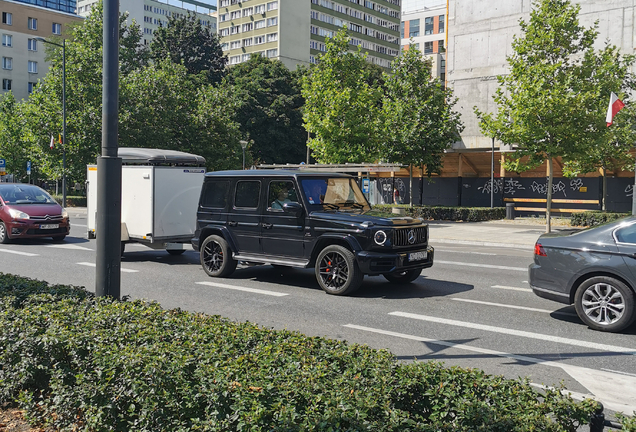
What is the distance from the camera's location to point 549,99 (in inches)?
935

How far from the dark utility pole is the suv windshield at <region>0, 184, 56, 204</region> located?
48.0 ft

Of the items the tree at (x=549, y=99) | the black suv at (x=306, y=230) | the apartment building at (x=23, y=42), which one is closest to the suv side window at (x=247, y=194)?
the black suv at (x=306, y=230)

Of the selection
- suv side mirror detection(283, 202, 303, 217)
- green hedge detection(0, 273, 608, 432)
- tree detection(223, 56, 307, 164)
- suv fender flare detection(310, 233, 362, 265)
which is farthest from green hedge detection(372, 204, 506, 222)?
tree detection(223, 56, 307, 164)

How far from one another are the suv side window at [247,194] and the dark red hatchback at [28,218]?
888 cm

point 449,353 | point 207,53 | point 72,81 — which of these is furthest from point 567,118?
point 207,53

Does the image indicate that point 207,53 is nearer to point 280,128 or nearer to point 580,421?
point 280,128

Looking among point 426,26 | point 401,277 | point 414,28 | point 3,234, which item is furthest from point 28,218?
point 414,28

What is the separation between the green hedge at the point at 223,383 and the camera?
10.3 ft

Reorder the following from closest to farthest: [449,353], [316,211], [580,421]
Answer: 1. [580,421]
2. [449,353]
3. [316,211]

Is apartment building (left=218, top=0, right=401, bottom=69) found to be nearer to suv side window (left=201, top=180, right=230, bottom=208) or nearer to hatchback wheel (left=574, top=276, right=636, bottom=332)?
suv side window (left=201, top=180, right=230, bottom=208)

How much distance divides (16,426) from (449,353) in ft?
13.5

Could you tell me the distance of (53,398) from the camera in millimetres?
4152

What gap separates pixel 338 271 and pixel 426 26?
97608 mm

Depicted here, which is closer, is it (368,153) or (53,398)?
(53,398)
